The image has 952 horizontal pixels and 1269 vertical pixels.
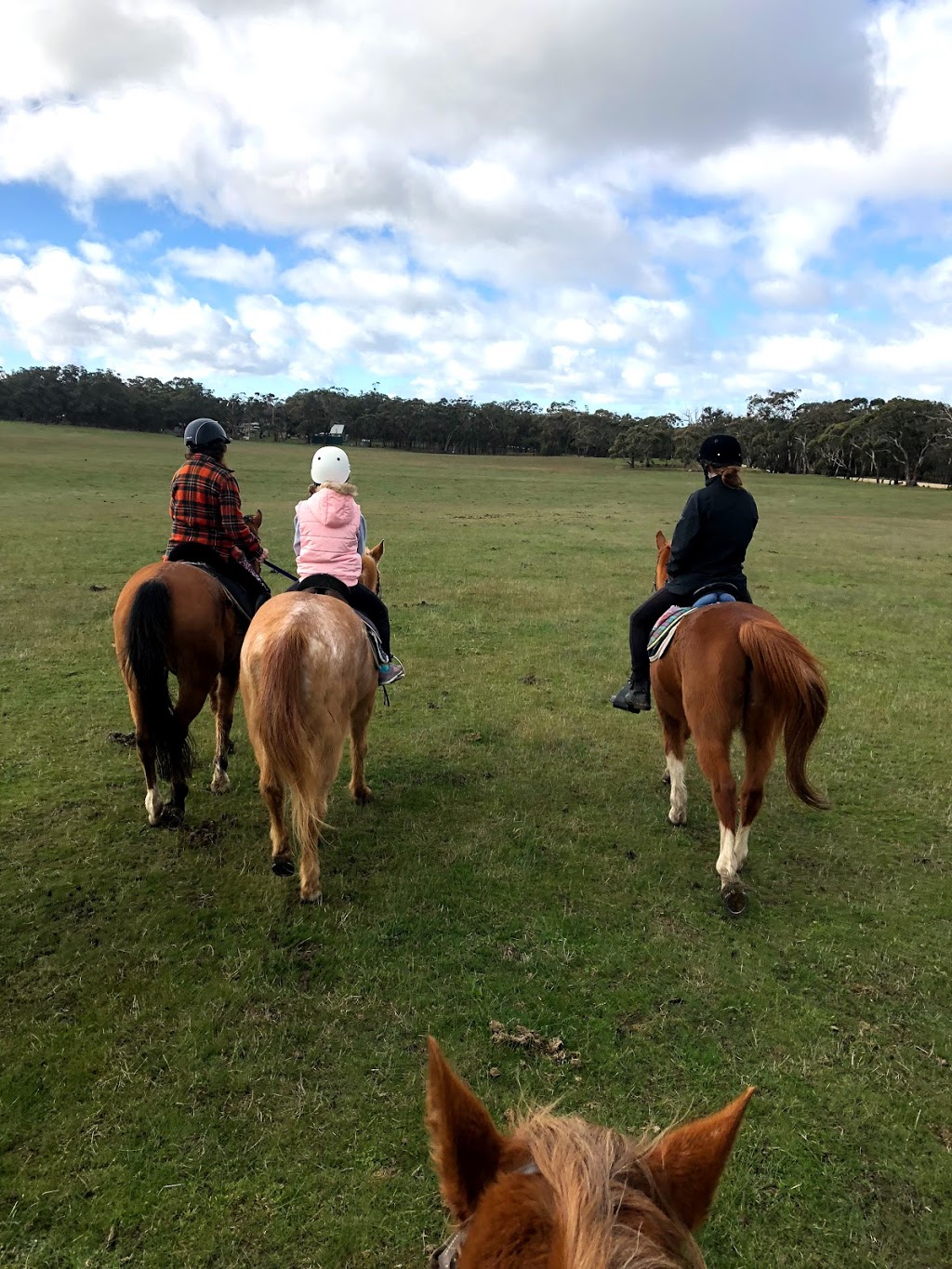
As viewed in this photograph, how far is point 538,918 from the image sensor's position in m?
4.52

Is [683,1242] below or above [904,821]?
above

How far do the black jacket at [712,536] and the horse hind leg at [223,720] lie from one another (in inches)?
169

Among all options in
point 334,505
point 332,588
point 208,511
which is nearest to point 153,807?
point 332,588

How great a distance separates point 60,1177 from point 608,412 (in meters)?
118

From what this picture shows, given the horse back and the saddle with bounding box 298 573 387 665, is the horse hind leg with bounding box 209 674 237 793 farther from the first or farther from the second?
the saddle with bounding box 298 573 387 665

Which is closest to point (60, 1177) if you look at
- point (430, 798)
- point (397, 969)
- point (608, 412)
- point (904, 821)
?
point (397, 969)

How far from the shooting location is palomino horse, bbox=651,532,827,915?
14.4 feet

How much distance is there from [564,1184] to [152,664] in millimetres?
4994

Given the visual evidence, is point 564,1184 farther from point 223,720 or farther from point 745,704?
point 223,720

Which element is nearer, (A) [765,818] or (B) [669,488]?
(A) [765,818]

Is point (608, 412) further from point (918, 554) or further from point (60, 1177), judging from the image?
point (60, 1177)

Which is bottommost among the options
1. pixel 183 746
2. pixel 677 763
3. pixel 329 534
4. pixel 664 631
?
pixel 677 763

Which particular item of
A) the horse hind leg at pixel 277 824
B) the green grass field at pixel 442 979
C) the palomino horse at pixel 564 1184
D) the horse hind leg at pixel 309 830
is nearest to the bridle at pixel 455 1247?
the palomino horse at pixel 564 1184

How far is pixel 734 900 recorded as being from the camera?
4625 millimetres
